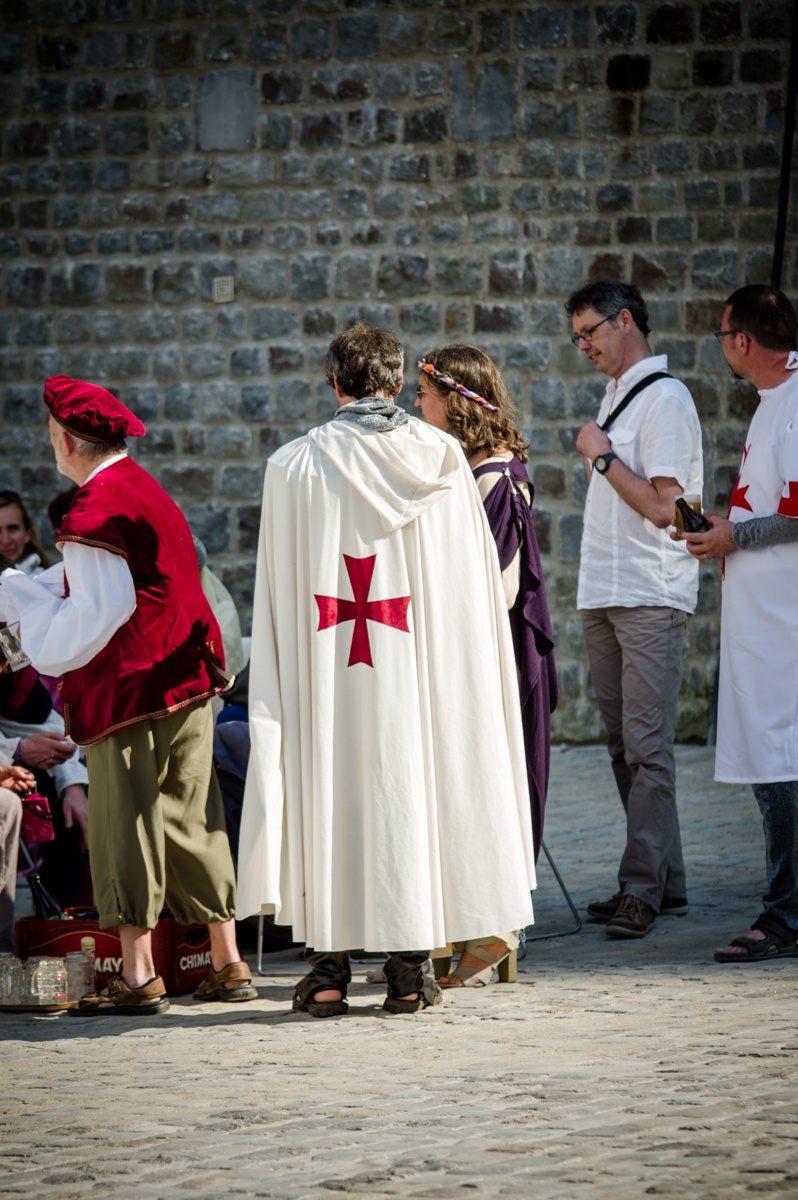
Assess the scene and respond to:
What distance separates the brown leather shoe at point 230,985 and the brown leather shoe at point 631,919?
1.22 metres

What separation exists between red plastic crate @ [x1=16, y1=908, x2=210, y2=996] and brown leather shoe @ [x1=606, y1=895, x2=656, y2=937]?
4.46ft

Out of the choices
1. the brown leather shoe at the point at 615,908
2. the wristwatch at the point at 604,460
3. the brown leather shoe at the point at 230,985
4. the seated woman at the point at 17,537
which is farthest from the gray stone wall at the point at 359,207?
the brown leather shoe at the point at 230,985

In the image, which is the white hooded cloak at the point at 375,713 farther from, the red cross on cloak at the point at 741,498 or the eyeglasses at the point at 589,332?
the eyeglasses at the point at 589,332

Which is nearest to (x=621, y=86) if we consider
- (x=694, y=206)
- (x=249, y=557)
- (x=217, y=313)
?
(x=694, y=206)

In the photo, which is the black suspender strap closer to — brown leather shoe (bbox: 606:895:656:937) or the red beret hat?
brown leather shoe (bbox: 606:895:656:937)

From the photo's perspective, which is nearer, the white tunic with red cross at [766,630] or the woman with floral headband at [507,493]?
the white tunic with red cross at [766,630]

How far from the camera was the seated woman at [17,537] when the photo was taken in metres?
7.44

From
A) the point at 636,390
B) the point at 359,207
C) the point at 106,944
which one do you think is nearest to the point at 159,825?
the point at 106,944

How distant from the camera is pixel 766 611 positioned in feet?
15.8

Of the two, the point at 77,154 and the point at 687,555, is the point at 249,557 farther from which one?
the point at 687,555

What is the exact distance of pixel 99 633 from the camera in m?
4.25

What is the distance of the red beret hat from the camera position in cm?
446

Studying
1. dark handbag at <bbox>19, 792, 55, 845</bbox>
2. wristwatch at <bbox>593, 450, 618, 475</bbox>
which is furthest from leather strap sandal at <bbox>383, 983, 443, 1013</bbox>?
wristwatch at <bbox>593, 450, 618, 475</bbox>

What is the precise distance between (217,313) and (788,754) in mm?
6893
